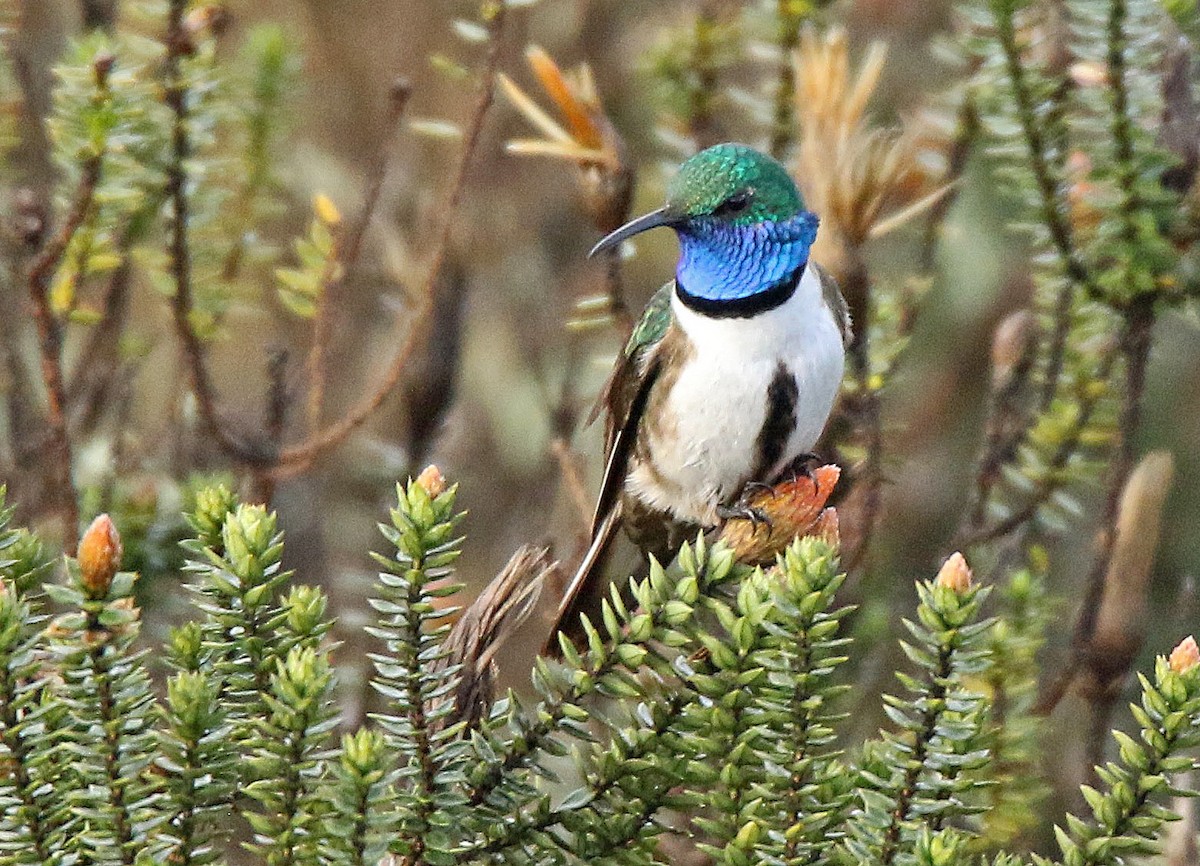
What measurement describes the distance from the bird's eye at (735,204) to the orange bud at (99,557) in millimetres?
1491

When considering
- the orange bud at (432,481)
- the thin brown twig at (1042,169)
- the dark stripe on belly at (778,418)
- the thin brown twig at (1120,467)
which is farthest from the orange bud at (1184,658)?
the thin brown twig at (1042,169)

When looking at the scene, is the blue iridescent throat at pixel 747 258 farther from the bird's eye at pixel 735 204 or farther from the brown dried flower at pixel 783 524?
the brown dried flower at pixel 783 524

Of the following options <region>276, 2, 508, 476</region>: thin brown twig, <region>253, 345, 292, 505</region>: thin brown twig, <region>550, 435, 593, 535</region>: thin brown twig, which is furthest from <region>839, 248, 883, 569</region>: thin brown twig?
<region>253, 345, 292, 505</region>: thin brown twig

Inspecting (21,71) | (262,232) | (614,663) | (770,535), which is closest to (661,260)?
(262,232)

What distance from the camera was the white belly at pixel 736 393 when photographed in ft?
8.45

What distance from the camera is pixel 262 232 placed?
198 inches

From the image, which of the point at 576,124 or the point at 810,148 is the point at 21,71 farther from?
the point at 810,148

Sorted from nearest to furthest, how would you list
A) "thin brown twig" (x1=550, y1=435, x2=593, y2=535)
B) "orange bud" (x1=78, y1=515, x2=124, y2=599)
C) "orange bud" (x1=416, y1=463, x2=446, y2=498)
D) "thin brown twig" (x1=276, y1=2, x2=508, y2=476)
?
"orange bud" (x1=78, y1=515, x2=124, y2=599)
"orange bud" (x1=416, y1=463, x2=446, y2=498)
"thin brown twig" (x1=276, y1=2, x2=508, y2=476)
"thin brown twig" (x1=550, y1=435, x2=593, y2=535)

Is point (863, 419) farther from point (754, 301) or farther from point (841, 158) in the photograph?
point (841, 158)

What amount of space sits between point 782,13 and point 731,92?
189mm

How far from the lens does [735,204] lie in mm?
2668

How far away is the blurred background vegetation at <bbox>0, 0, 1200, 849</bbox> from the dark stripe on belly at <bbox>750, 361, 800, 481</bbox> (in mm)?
138

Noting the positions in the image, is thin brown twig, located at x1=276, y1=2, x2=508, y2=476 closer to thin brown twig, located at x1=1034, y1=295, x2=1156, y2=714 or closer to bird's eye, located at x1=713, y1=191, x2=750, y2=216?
bird's eye, located at x1=713, y1=191, x2=750, y2=216

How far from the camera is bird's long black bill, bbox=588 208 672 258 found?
2527 mm
